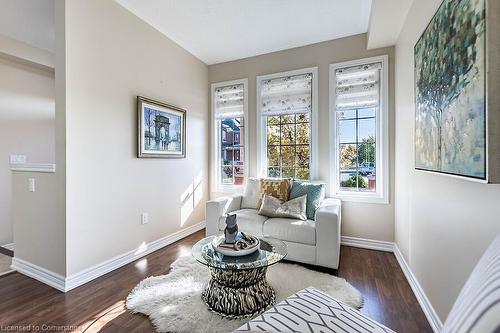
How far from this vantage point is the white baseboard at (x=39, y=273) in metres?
2.05

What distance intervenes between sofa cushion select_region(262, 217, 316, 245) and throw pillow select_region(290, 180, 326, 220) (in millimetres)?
203

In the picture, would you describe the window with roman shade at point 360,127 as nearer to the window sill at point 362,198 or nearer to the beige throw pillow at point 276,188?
the window sill at point 362,198

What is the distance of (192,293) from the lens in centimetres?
191

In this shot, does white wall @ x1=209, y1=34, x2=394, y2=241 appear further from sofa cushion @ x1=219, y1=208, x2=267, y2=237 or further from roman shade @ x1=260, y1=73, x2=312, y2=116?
sofa cushion @ x1=219, y1=208, x2=267, y2=237

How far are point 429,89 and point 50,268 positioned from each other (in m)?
3.41

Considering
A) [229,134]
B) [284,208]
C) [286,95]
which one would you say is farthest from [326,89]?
[284,208]

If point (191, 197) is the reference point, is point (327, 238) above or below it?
below

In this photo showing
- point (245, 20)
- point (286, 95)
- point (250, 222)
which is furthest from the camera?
point (286, 95)

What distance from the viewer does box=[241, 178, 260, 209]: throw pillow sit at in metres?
3.13

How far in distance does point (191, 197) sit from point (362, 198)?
2426 mm

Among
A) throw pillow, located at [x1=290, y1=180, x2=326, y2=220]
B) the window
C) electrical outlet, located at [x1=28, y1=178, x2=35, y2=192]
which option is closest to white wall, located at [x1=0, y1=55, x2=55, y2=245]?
electrical outlet, located at [x1=28, y1=178, x2=35, y2=192]

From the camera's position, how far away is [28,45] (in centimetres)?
310

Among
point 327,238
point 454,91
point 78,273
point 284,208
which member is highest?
point 454,91

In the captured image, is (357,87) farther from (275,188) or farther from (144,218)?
(144,218)
